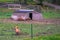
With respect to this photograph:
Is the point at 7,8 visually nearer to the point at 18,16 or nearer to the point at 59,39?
the point at 18,16

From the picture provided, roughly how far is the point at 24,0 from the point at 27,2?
1.32m

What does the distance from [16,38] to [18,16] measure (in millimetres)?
8374

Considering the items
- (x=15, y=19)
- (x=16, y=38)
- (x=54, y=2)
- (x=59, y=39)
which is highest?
(x=59, y=39)

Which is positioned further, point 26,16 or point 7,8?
point 7,8

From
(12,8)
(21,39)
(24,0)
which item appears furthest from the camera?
(24,0)

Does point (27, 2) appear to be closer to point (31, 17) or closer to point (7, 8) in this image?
Result: point (7, 8)

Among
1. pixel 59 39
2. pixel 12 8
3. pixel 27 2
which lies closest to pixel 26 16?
pixel 12 8

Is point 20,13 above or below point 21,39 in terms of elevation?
below

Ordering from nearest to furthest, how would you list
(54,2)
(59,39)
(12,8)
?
1. (59,39)
2. (12,8)
3. (54,2)

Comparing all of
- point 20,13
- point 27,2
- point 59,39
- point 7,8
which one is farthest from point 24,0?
point 59,39

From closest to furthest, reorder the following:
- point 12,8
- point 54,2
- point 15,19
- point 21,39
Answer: point 21,39
point 15,19
point 12,8
point 54,2

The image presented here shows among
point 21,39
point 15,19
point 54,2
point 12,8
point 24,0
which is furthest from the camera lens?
point 54,2

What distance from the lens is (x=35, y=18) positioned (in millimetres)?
18547

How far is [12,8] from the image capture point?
2506cm
